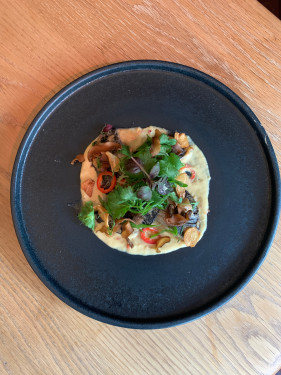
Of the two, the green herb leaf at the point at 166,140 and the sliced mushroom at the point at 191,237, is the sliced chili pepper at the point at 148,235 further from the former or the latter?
the green herb leaf at the point at 166,140

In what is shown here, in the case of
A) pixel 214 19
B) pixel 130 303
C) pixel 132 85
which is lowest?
pixel 130 303

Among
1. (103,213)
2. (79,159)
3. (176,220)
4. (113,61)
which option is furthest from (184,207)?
(113,61)

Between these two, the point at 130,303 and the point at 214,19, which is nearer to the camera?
the point at 130,303

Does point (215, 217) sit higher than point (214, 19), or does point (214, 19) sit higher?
point (214, 19)

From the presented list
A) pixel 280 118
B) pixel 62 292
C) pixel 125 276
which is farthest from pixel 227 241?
pixel 62 292

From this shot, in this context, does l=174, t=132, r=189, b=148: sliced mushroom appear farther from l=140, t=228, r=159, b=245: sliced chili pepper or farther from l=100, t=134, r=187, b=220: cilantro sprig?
l=140, t=228, r=159, b=245: sliced chili pepper

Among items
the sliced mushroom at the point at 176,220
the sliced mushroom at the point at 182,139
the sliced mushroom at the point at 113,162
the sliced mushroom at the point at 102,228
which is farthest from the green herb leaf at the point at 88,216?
the sliced mushroom at the point at 182,139

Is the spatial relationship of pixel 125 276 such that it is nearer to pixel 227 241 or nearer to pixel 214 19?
pixel 227 241
